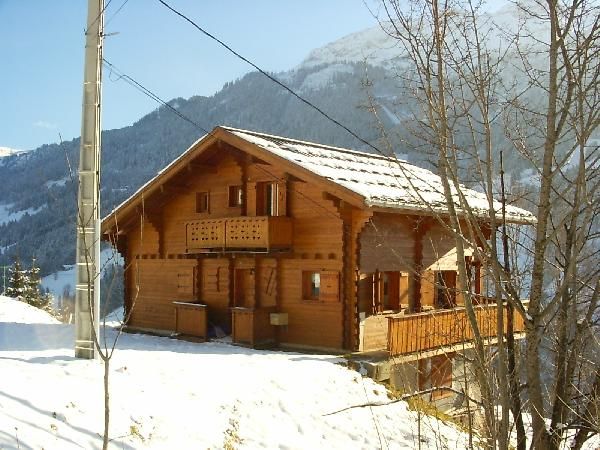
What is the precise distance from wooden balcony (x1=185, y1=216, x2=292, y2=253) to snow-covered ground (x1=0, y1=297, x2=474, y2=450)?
307 centimetres

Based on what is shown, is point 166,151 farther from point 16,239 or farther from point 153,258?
point 153,258

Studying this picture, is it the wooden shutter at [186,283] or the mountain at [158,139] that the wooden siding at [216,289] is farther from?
the mountain at [158,139]

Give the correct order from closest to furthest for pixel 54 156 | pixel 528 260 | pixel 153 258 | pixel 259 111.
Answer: pixel 528 260 → pixel 153 258 → pixel 259 111 → pixel 54 156

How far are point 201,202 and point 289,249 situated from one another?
4.33 m

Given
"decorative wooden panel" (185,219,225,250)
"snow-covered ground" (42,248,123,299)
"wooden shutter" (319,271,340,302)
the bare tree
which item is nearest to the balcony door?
"decorative wooden panel" (185,219,225,250)

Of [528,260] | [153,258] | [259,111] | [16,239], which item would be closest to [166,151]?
[259,111]

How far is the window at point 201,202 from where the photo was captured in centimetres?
1856

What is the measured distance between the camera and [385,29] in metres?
4.88

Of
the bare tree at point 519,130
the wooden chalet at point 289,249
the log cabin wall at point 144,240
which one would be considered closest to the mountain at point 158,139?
the log cabin wall at point 144,240

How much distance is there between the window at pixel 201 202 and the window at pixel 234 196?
1.15 metres

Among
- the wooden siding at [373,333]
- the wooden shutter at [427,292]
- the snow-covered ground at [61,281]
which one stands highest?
the wooden shutter at [427,292]

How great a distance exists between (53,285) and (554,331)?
399 feet

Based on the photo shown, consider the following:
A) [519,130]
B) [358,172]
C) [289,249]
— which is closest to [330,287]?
[289,249]

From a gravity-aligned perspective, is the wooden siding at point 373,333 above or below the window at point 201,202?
below
